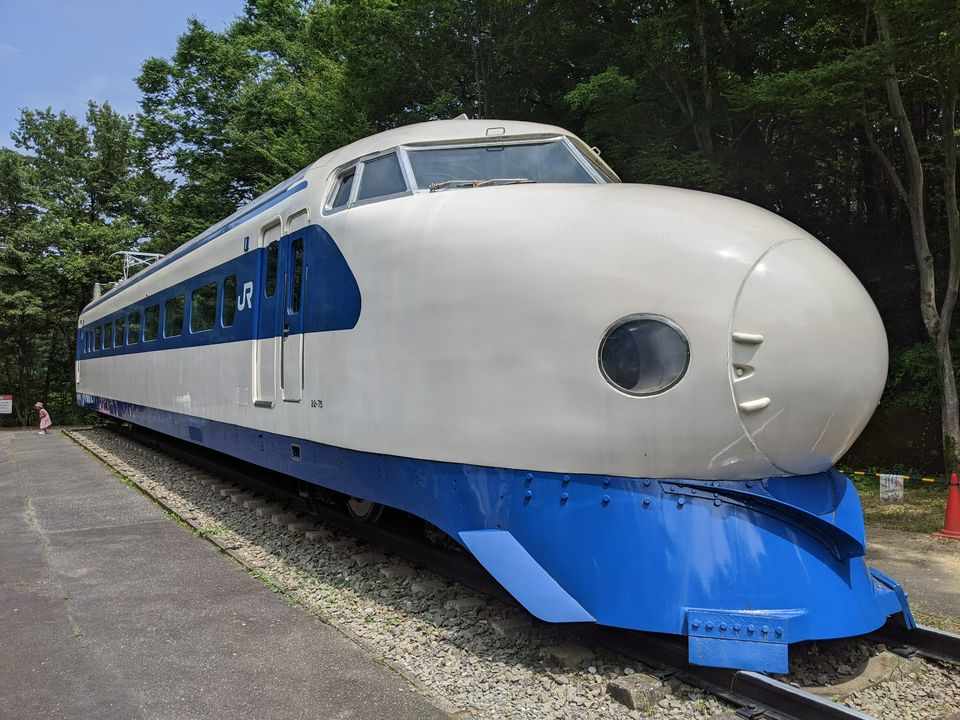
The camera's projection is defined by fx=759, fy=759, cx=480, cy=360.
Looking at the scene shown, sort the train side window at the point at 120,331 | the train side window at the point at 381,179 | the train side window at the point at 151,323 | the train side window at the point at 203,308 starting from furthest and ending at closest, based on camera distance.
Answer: the train side window at the point at 120,331, the train side window at the point at 151,323, the train side window at the point at 203,308, the train side window at the point at 381,179

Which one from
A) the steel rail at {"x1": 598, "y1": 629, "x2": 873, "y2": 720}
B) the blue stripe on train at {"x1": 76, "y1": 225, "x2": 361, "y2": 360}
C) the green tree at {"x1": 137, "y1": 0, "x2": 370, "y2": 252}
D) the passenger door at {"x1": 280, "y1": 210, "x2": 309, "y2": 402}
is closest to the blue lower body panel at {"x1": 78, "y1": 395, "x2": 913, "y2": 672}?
the steel rail at {"x1": 598, "y1": 629, "x2": 873, "y2": 720}

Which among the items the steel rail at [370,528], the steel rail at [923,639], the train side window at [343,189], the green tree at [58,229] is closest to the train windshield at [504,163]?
the train side window at [343,189]

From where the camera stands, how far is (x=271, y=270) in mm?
6512

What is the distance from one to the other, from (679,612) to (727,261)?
5.44 ft

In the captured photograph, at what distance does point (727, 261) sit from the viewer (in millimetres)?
3619

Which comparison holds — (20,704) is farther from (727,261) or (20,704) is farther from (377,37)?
(377,37)

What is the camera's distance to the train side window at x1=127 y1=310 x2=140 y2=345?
40.8 ft

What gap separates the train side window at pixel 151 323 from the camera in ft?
36.0

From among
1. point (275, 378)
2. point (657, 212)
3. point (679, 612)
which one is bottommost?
point (679, 612)

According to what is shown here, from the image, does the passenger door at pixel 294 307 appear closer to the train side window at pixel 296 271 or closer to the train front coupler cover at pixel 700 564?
the train side window at pixel 296 271

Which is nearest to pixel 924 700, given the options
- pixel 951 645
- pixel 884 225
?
pixel 951 645

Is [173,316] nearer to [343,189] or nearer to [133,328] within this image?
[133,328]

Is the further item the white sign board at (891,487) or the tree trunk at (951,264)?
the tree trunk at (951,264)

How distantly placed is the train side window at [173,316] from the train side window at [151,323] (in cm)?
51
